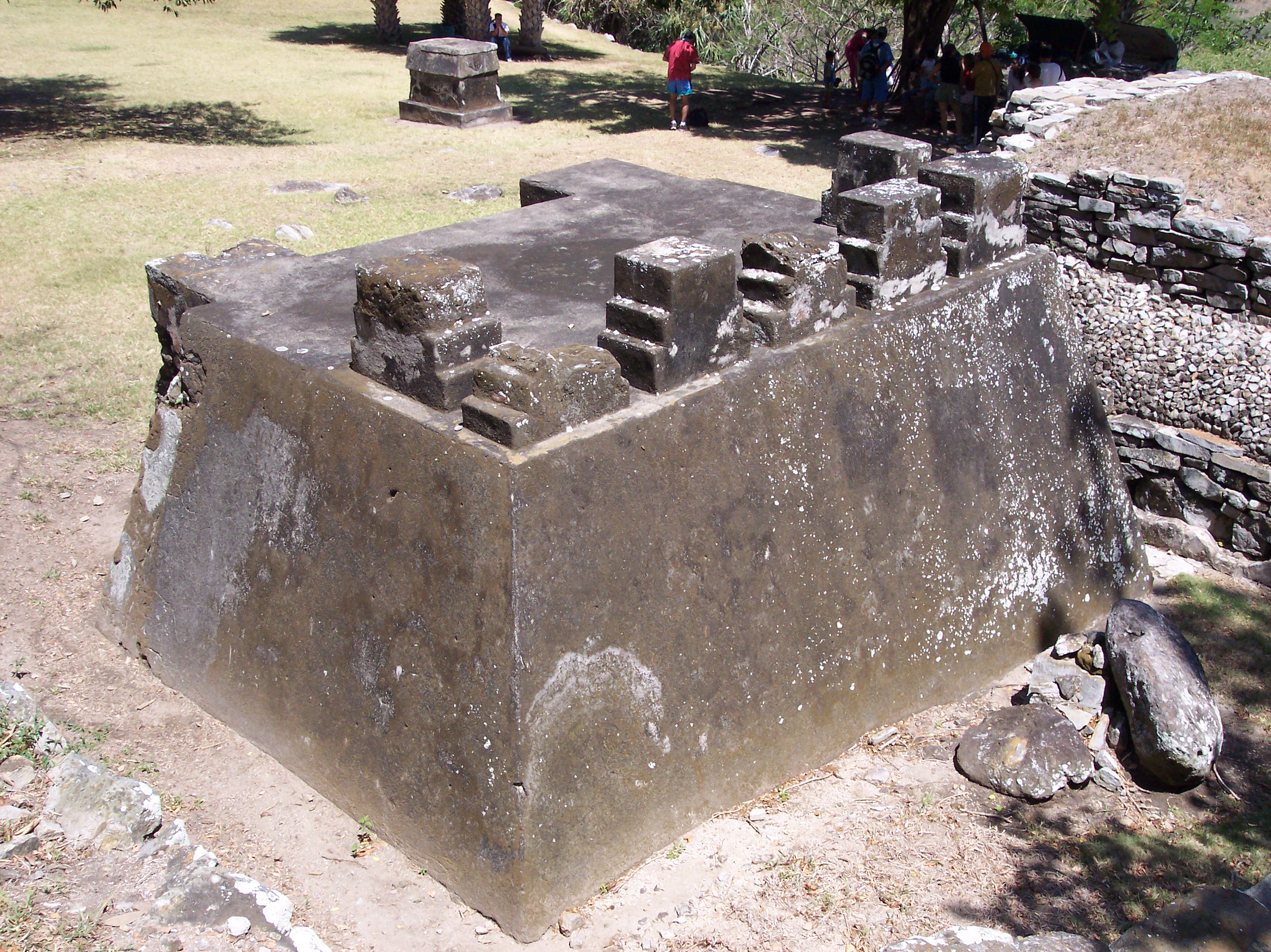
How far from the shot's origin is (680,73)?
14.8 meters

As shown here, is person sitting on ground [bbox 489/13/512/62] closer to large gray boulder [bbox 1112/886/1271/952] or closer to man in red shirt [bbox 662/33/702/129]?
man in red shirt [bbox 662/33/702/129]

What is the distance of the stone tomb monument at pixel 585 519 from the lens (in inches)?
146

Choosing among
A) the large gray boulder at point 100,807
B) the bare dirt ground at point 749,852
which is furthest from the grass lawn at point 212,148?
the large gray boulder at point 100,807

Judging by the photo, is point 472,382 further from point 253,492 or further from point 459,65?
point 459,65

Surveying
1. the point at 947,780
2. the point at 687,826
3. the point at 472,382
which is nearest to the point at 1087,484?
the point at 947,780

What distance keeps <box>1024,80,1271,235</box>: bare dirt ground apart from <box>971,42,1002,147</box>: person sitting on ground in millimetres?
4056

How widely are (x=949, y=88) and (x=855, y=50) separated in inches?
118

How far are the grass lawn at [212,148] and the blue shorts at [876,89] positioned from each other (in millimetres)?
775

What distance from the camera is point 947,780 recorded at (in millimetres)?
4633

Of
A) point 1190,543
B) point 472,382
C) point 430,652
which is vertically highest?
point 472,382

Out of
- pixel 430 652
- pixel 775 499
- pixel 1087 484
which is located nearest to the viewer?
pixel 430 652

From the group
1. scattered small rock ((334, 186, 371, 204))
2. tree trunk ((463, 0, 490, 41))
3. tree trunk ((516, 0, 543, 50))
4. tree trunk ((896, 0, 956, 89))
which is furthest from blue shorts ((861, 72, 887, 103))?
scattered small rock ((334, 186, 371, 204))

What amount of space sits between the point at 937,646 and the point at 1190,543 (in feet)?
9.46

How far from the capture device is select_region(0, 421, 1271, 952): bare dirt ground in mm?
3740
